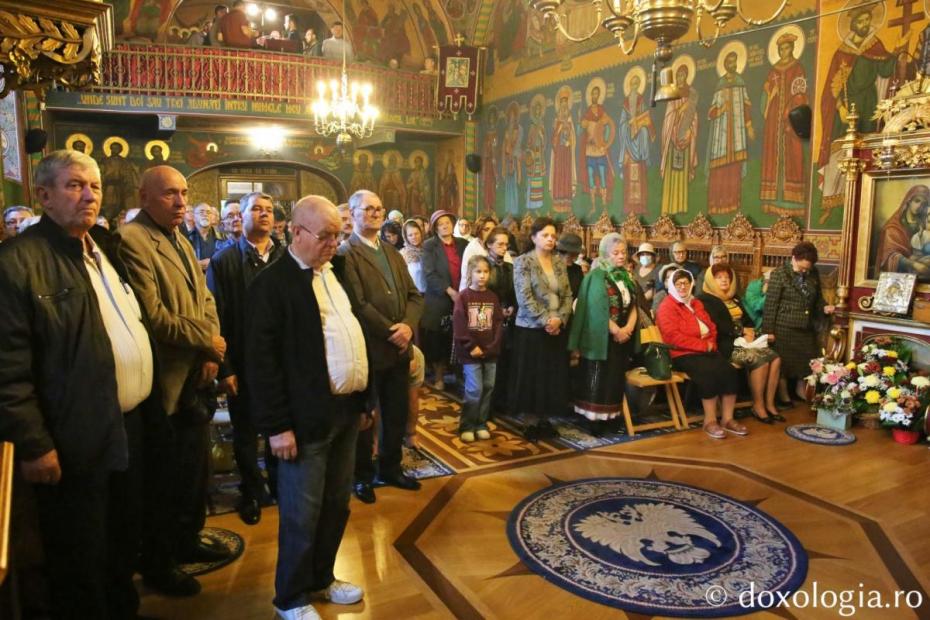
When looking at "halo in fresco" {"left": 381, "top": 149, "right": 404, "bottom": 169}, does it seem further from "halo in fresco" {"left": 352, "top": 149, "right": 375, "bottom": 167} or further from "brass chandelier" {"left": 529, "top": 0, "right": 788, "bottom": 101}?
"brass chandelier" {"left": 529, "top": 0, "right": 788, "bottom": 101}

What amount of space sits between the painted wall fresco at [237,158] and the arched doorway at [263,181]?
21 cm

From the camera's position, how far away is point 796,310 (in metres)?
6.31

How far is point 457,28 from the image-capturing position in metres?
13.6

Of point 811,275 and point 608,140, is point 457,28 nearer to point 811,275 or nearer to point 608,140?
point 608,140

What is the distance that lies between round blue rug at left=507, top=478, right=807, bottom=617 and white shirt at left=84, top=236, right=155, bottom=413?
1998 millimetres


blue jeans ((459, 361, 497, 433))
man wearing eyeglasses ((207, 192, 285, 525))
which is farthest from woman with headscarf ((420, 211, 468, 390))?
man wearing eyeglasses ((207, 192, 285, 525))

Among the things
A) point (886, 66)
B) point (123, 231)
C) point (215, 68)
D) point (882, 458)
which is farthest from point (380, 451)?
point (215, 68)

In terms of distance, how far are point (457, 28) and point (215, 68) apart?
4.94 m

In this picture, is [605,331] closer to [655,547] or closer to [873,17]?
[655,547]

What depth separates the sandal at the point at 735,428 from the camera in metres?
5.49

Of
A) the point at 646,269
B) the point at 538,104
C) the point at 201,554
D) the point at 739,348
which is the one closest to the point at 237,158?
the point at 538,104

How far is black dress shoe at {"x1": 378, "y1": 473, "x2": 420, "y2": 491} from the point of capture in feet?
13.8

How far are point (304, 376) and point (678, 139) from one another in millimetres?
7689

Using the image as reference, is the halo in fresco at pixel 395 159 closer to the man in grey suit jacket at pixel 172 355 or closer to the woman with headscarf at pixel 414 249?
the woman with headscarf at pixel 414 249
